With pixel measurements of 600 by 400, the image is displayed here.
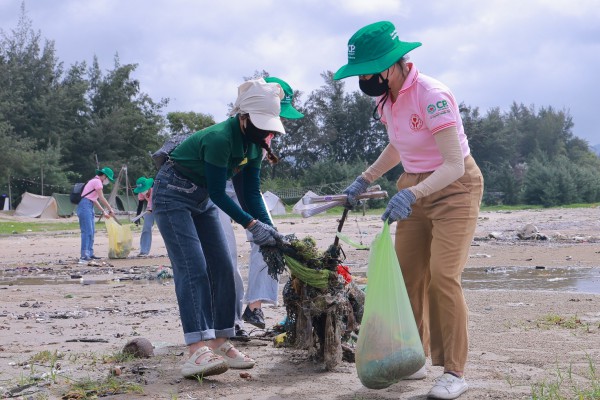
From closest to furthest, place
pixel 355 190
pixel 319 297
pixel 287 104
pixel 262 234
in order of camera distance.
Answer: pixel 262 234 → pixel 355 190 → pixel 319 297 → pixel 287 104

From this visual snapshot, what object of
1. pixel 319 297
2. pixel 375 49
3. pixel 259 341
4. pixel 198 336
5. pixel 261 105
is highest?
pixel 375 49

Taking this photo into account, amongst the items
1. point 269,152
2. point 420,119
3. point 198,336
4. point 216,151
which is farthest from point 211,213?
point 420,119

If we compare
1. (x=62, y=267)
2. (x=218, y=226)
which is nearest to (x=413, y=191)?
(x=218, y=226)

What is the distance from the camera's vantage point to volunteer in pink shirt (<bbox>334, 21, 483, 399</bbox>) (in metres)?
4.16

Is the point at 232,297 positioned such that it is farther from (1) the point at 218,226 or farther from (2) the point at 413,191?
(2) the point at 413,191

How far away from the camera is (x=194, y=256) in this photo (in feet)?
15.7

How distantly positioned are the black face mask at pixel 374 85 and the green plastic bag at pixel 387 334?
74 centimetres

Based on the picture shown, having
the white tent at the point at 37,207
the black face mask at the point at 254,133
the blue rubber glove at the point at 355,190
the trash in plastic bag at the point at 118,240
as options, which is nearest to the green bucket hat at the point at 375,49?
the black face mask at the point at 254,133

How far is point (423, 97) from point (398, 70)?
0.22 meters

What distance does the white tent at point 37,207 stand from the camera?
4175 centimetres

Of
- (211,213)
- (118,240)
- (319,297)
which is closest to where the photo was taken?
(319,297)

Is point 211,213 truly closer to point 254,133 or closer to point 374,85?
point 254,133

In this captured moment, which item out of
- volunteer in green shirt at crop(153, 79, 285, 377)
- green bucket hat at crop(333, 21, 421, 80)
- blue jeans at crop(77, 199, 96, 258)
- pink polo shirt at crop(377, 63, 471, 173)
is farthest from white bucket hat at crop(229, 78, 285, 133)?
blue jeans at crop(77, 199, 96, 258)

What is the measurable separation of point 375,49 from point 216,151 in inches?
42.8
